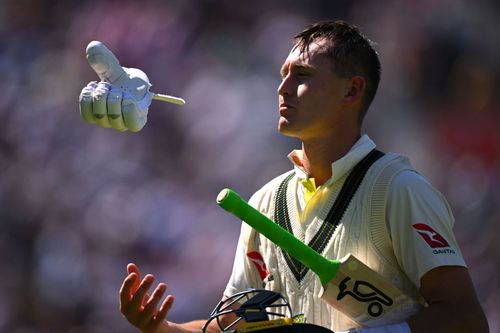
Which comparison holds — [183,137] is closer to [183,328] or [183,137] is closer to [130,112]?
[183,328]

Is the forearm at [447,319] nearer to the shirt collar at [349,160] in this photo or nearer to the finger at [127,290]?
the shirt collar at [349,160]

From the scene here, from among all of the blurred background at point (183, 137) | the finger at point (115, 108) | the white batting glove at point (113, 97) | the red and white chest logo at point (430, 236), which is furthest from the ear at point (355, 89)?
the blurred background at point (183, 137)

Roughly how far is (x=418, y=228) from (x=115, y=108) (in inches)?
39.2

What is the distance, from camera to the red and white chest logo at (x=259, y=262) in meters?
3.30

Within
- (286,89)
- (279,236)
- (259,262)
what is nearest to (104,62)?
(286,89)

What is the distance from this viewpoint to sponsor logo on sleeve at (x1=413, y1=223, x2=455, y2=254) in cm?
285

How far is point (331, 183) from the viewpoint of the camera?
3.16 meters

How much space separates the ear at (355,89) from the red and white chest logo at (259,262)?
63 cm

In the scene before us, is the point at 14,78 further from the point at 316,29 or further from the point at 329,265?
the point at 329,265

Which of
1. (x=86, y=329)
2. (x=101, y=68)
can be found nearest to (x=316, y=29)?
(x=101, y=68)

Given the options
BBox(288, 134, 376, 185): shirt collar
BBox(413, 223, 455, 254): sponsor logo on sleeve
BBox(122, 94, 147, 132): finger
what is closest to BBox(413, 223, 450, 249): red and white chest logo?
BBox(413, 223, 455, 254): sponsor logo on sleeve

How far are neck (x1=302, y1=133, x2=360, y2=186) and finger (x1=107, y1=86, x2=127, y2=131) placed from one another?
700 millimetres

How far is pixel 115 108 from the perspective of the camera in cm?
287

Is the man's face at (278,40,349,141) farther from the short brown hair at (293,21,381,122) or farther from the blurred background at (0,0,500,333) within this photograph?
the blurred background at (0,0,500,333)
